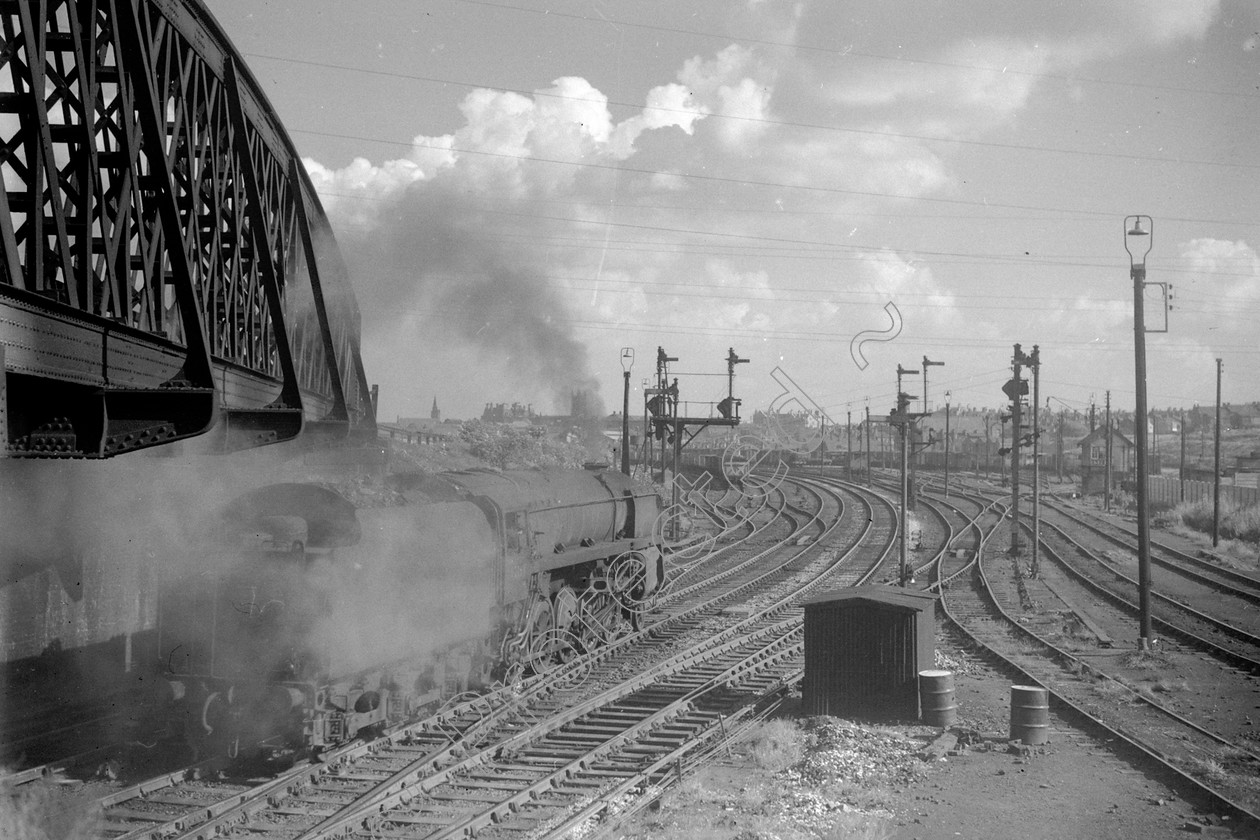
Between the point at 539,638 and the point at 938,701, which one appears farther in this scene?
the point at 539,638

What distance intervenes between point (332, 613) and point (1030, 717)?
8.08 m

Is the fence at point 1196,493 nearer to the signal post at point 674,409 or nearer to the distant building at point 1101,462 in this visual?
the distant building at point 1101,462

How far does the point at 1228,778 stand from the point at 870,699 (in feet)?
13.5

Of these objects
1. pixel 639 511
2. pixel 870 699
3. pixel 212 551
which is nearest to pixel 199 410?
pixel 212 551

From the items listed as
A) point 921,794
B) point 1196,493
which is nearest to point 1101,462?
point 1196,493

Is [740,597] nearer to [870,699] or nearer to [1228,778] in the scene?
[870,699]

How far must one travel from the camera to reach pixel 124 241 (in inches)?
298

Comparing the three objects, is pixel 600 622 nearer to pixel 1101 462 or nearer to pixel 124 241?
pixel 124 241

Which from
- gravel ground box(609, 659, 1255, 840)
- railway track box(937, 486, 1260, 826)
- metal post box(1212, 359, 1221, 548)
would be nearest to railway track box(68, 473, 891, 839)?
gravel ground box(609, 659, 1255, 840)

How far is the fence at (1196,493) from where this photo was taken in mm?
43062

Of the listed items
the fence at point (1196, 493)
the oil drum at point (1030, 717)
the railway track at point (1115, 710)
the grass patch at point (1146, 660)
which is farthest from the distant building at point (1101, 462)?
the oil drum at point (1030, 717)

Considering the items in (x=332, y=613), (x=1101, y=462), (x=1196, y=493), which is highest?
(x=332, y=613)

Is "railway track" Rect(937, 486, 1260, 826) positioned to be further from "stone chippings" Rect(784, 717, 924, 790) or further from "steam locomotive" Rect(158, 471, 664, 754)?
"steam locomotive" Rect(158, 471, 664, 754)

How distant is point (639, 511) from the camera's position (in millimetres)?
19406
